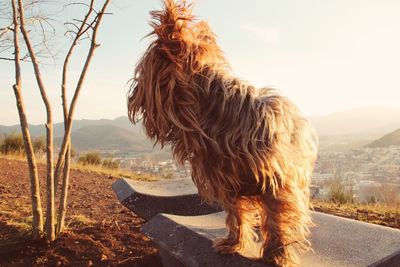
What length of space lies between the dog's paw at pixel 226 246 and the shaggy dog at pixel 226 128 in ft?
0.96

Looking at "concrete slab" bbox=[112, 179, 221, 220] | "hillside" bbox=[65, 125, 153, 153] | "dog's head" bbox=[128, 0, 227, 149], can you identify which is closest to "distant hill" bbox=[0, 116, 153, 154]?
"hillside" bbox=[65, 125, 153, 153]

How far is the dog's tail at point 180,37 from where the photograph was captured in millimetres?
2711

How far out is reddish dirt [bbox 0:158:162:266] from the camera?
13.5 ft

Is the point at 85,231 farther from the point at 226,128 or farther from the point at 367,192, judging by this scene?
the point at 367,192

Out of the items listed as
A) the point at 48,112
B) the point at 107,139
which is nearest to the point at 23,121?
the point at 48,112

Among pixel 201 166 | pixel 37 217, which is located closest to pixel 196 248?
pixel 201 166

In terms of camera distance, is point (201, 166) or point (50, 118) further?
point (50, 118)

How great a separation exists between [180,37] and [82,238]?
9.48 ft

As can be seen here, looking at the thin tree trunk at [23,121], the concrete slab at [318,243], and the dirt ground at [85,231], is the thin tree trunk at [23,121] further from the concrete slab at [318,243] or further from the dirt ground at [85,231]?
the concrete slab at [318,243]

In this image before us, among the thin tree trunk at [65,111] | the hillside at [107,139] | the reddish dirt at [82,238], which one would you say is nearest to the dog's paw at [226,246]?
the reddish dirt at [82,238]

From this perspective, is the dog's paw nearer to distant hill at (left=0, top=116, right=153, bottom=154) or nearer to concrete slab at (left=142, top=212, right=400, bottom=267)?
concrete slab at (left=142, top=212, right=400, bottom=267)

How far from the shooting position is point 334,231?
3980 mm

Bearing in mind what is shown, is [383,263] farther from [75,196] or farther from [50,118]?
[75,196]

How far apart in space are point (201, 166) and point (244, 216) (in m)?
0.69
